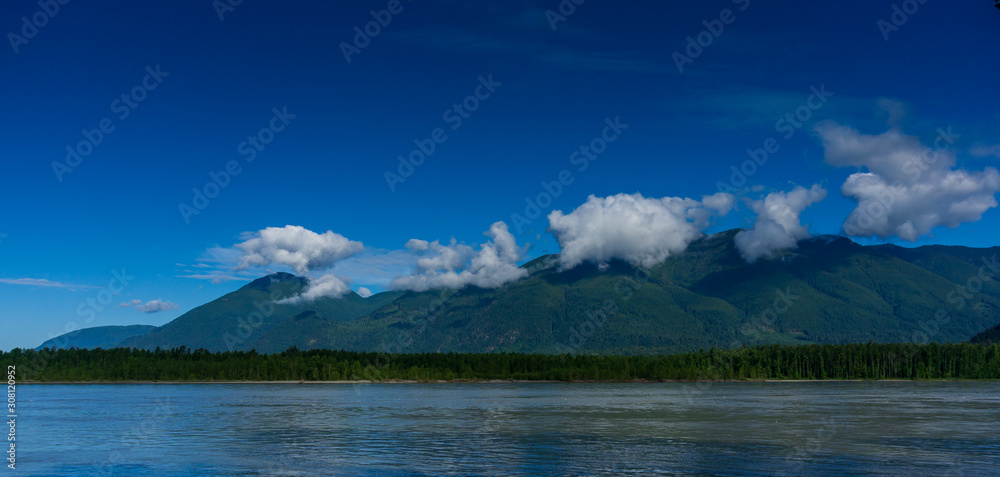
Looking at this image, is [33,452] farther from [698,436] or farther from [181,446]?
[698,436]

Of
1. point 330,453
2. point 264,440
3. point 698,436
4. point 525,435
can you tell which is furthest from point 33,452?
point 698,436

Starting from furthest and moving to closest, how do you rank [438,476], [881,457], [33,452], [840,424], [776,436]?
[840,424]
[776,436]
[33,452]
[881,457]
[438,476]

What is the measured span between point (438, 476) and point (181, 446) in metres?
33.1

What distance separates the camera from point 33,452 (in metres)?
67.1

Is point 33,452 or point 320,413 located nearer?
point 33,452

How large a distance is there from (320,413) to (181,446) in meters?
45.4

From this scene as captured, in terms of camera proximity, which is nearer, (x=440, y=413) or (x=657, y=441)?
(x=657, y=441)

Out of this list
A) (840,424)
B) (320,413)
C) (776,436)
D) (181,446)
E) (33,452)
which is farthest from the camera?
(320,413)

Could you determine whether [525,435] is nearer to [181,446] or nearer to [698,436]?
[698,436]

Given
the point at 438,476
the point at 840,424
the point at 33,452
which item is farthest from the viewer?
the point at 840,424

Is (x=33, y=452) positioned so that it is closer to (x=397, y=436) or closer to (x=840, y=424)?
(x=397, y=436)

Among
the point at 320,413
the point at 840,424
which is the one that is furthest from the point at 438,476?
the point at 320,413

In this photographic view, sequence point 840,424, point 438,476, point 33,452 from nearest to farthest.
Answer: point 438,476 < point 33,452 < point 840,424

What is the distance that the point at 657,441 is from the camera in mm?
73500
